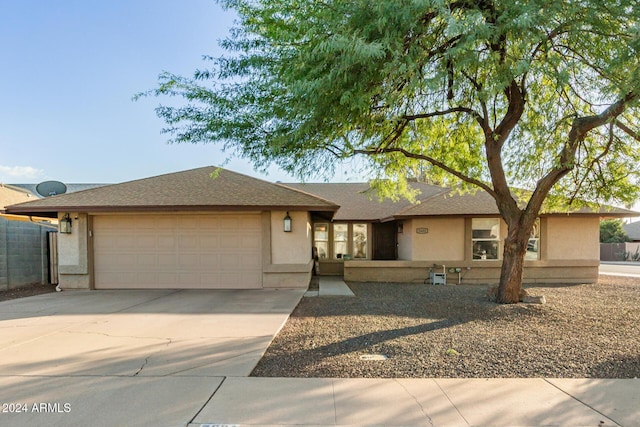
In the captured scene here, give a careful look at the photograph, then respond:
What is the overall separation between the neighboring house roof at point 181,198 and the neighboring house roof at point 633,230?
38666mm

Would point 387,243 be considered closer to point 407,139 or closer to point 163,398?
point 407,139

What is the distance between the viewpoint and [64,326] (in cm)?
659

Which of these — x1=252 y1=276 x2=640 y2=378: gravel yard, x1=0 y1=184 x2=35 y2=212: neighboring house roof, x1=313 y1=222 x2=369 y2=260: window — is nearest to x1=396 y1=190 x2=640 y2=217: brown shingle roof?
x1=313 y1=222 x2=369 y2=260: window

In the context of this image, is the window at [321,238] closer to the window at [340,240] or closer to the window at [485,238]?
the window at [340,240]

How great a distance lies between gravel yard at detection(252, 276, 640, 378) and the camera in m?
4.51

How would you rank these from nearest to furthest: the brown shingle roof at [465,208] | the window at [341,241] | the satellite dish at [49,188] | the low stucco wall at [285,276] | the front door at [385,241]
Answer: the low stucco wall at [285,276] → the brown shingle roof at [465,208] → the satellite dish at [49,188] → the window at [341,241] → the front door at [385,241]

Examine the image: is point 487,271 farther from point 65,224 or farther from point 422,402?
point 65,224

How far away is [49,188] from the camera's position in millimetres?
13641

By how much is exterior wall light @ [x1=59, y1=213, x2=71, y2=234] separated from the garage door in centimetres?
70

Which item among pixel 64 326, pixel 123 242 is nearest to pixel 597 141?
pixel 64 326

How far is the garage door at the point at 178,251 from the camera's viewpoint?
10.9 m

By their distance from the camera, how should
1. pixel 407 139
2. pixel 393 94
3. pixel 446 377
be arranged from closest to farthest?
pixel 446 377
pixel 393 94
pixel 407 139

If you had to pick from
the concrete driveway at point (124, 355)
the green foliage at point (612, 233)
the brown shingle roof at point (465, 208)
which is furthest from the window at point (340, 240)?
the green foliage at point (612, 233)

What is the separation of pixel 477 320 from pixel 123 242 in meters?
10.3
